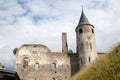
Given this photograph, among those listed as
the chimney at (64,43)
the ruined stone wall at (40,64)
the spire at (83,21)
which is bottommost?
the ruined stone wall at (40,64)

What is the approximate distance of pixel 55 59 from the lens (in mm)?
35406

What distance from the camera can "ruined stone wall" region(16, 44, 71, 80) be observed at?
34438 millimetres

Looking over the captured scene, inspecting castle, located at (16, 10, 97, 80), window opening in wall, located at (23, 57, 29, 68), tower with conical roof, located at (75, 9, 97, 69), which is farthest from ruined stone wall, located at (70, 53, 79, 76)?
window opening in wall, located at (23, 57, 29, 68)

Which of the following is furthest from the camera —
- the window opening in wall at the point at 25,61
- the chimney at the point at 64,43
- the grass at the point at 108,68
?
Result: the chimney at the point at 64,43

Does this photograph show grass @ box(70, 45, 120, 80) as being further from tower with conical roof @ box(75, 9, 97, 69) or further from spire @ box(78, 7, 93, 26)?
spire @ box(78, 7, 93, 26)

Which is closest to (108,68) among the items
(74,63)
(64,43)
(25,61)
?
(74,63)

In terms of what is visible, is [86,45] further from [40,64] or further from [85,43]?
[40,64]

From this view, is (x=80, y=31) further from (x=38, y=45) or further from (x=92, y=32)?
(x=38, y=45)

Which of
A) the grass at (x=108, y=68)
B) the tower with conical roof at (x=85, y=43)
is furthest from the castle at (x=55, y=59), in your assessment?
the grass at (x=108, y=68)

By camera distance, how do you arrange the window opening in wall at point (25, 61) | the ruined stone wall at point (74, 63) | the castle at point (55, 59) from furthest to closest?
1. the window opening in wall at point (25, 61)
2. the ruined stone wall at point (74, 63)
3. the castle at point (55, 59)

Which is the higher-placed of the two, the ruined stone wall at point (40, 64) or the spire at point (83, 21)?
the spire at point (83, 21)

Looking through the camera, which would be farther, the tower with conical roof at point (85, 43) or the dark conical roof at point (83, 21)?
the dark conical roof at point (83, 21)

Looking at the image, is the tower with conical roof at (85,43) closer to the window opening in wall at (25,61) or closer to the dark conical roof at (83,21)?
the dark conical roof at (83,21)

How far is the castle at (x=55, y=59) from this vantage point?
113ft
